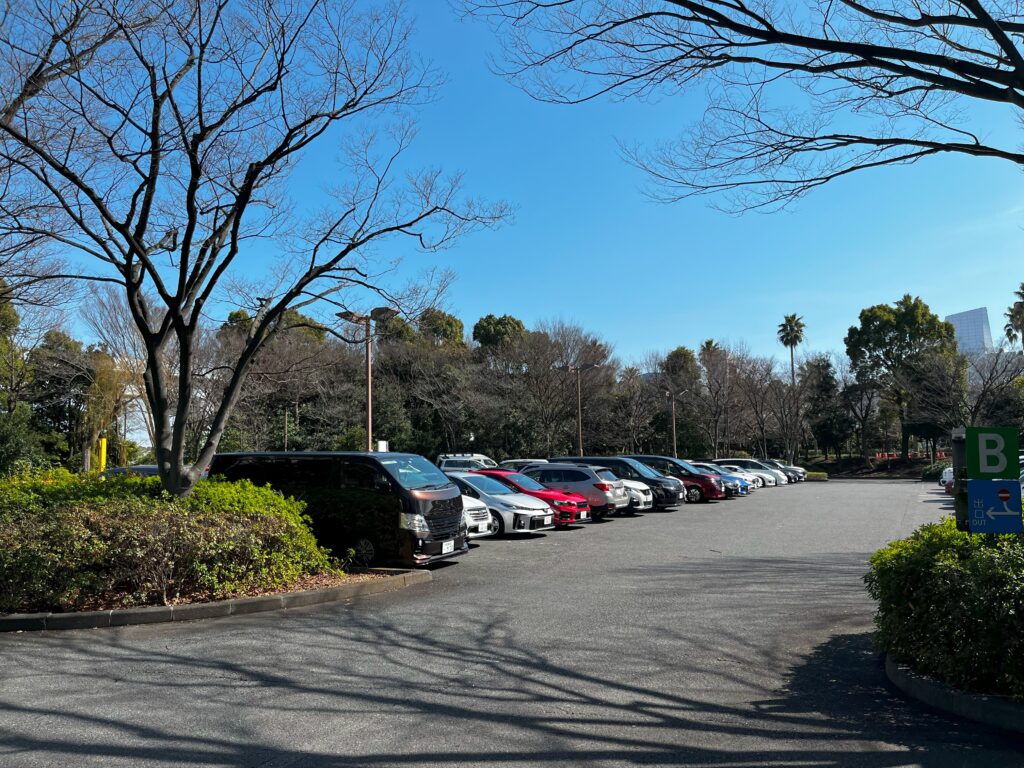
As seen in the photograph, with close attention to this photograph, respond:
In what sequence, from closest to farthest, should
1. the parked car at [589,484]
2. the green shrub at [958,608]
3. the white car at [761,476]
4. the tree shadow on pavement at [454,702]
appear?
1. the tree shadow on pavement at [454,702]
2. the green shrub at [958,608]
3. the parked car at [589,484]
4. the white car at [761,476]

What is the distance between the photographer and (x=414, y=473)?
1217 cm

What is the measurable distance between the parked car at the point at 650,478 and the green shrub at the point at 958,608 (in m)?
18.0

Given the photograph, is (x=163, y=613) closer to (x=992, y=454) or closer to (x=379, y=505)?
(x=379, y=505)

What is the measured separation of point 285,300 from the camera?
11.5m

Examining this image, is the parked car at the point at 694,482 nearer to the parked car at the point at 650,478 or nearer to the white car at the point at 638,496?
the parked car at the point at 650,478

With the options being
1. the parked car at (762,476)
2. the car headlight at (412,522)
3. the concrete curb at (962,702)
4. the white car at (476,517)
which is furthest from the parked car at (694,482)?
the concrete curb at (962,702)

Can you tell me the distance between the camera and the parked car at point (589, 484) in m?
20.7

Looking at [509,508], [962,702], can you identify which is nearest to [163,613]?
[962,702]

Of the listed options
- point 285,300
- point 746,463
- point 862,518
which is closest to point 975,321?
point 746,463

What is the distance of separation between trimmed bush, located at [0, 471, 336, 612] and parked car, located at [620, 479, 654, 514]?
13562 millimetres

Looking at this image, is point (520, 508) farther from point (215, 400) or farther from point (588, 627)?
point (215, 400)

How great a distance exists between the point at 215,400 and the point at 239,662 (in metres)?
→ 26.8

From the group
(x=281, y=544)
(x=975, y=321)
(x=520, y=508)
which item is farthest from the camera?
(x=975, y=321)

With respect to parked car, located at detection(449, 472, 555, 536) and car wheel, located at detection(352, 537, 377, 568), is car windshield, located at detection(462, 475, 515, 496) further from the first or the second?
car wheel, located at detection(352, 537, 377, 568)
